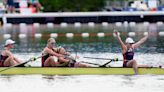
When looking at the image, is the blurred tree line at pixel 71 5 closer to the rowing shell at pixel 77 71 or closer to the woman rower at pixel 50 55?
the woman rower at pixel 50 55

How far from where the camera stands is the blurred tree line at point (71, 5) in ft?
226

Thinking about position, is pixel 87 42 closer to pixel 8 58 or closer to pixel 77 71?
pixel 8 58

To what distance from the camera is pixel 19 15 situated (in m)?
63.5

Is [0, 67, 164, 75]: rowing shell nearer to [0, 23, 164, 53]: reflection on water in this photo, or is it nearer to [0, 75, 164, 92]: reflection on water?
[0, 75, 164, 92]: reflection on water

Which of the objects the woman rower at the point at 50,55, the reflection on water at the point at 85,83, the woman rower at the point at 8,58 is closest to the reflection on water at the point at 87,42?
the woman rower at the point at 50,55

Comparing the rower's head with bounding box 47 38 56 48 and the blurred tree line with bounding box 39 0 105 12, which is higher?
the rower's head with bounding box 47 38 56 48

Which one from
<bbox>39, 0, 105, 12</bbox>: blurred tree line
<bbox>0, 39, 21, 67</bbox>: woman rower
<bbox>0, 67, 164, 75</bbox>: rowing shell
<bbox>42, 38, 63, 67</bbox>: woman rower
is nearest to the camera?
<bbox>0, 67, 164, 75</bbox>: rowing shell

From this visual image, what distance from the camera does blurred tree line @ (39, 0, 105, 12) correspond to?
226ft

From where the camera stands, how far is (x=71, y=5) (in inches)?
2741

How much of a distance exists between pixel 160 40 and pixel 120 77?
20.0 metres

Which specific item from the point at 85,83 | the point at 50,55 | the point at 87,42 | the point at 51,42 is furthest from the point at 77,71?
the point at 87,42

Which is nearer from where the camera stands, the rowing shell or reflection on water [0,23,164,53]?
the rowing shell

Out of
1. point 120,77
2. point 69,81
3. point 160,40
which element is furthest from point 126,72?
point 160,40

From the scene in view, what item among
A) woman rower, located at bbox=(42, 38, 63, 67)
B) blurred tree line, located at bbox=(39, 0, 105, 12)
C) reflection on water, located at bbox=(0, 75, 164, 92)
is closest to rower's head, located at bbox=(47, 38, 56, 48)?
woman rower, located at bbox=(42, 38, 63, 67)
